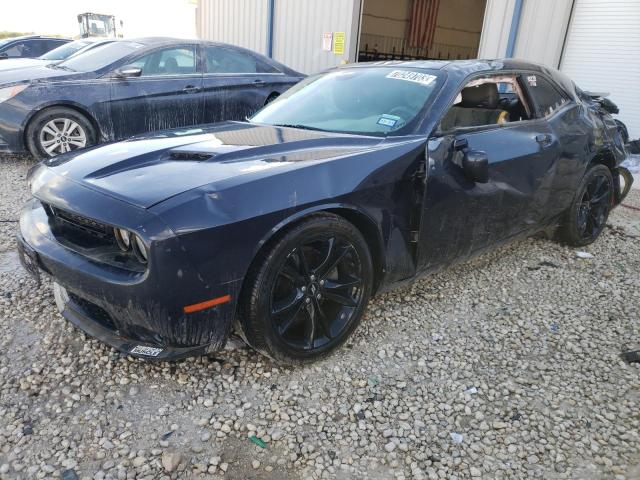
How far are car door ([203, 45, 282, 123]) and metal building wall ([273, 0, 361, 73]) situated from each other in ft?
10.6

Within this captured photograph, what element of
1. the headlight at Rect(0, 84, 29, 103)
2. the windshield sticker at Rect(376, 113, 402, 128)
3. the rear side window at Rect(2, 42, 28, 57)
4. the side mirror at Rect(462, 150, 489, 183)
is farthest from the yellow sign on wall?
the rear side window at Rect(2, 42, 28, 57)

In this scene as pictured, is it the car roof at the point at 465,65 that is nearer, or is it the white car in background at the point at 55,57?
the car roof at the point at 465,65

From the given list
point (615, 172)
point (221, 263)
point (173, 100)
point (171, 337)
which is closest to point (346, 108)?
point (221, 263)

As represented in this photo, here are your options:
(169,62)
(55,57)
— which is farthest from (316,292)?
(55,57)

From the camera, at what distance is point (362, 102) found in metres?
3.08

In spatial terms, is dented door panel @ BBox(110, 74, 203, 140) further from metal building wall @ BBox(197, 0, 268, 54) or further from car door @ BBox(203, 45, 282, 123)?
metal building wall @ BBox(197, 0, 268, 54)

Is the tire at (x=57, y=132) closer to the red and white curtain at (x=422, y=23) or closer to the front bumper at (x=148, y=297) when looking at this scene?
the front bumper at (x=148, y=297)

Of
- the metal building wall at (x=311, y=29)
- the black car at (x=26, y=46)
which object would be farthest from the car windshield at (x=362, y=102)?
the black car at (x=26, y=46)

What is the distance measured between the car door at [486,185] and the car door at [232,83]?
12.1ft

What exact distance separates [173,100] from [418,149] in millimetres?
4137

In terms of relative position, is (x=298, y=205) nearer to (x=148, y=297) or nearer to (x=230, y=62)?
(x=148, y=297)

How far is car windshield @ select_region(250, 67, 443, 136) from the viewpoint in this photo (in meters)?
2.86

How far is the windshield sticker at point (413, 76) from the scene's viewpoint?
2992 millimetres

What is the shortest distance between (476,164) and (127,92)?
4.42 meters
